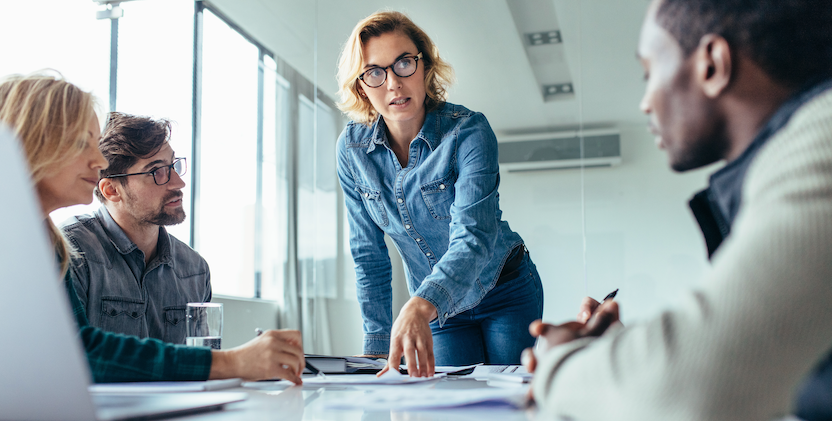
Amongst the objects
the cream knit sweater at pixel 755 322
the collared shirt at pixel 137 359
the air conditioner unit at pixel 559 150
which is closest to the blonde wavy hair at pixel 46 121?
the collared shirt at pixel 137 359

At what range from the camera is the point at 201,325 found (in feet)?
3.84

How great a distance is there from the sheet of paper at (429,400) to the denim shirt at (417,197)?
2.22ft

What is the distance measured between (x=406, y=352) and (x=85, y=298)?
38.2 inches

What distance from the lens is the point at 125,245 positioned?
5.54ft

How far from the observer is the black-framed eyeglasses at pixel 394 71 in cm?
159

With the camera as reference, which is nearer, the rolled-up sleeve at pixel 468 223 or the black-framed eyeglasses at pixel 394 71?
the rolled-up sleeve at pixel 468 223

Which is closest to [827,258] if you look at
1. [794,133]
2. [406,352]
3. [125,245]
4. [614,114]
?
[794,133]

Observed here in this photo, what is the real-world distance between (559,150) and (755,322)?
326cm

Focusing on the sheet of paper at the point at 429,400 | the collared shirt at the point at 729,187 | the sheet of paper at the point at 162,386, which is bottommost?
the sheet of paper at the point at 162,386

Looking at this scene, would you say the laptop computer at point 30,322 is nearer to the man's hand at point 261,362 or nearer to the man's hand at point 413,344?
the man's hand at point 261,362

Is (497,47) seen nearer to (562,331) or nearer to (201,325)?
(201,325)

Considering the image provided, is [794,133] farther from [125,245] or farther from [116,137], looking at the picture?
[116,137]

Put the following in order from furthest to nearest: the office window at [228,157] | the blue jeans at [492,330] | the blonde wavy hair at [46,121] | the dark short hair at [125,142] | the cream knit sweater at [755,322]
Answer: the office window at [228,157]
the dark short hair at [125,142]
the blue jeans at [492,330]
the blonde wavy hair at [46,121]
the cream knit sweater at [755,322]

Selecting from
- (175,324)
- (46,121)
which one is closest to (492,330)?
(175,324)
